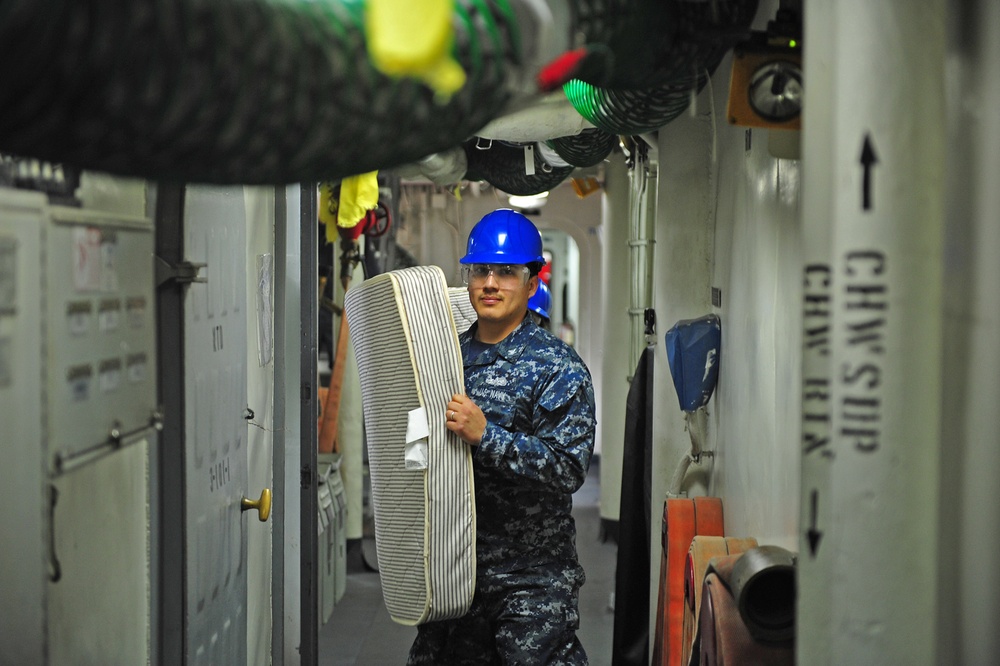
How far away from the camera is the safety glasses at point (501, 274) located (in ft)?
10.4

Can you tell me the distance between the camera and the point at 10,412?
1229mm

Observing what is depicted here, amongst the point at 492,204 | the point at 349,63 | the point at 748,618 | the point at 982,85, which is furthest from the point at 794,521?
the point at 492,204

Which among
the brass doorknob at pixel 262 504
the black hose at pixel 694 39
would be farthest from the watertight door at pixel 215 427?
the black hose at pixel 694 39

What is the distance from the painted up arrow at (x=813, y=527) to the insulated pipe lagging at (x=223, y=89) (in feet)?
2.06

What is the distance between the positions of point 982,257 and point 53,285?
1.22 metres

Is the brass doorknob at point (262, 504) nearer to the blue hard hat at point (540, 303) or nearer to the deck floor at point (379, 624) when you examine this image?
the deck floor at point (379, 624)

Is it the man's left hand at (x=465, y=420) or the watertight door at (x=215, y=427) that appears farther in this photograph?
the man's left hand at (x=465, y=420)

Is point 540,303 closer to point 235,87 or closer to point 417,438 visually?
point 417,438

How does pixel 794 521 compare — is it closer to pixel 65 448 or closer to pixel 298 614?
pixel 65 448

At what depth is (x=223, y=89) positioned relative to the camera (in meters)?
1.00

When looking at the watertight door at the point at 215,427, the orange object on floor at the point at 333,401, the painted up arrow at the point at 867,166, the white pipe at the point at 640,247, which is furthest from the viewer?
the orange object on floor at the point at 333,401

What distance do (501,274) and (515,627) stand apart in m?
1.09

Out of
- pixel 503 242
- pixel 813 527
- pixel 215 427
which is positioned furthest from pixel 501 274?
pixel 813 527

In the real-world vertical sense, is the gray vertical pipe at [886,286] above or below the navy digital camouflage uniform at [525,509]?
above
